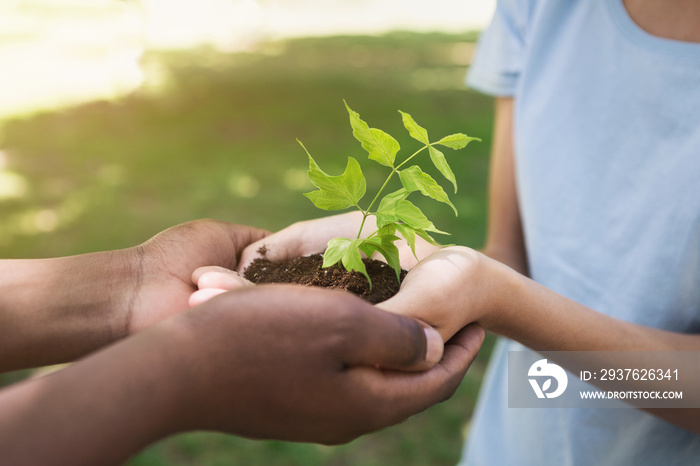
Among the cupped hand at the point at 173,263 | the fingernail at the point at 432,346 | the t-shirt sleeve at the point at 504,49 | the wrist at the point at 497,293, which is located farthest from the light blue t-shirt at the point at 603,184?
the cupped hand at the point at 173,263

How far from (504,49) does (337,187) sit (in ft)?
4.01

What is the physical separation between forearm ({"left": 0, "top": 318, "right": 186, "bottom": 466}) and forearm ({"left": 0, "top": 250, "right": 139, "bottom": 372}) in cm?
46

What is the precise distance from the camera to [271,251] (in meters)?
1.87

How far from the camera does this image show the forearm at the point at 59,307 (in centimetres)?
154

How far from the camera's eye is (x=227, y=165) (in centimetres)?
730

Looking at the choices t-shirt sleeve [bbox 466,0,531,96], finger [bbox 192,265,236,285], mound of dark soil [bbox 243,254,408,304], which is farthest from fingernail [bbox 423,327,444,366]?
t-shirt sleeve [bbox 466,0,531,96]

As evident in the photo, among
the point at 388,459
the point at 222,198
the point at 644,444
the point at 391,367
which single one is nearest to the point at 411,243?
the point at 391,367

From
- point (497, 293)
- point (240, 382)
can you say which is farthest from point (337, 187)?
point (240, 382)

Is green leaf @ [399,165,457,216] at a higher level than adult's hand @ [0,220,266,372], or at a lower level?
higher

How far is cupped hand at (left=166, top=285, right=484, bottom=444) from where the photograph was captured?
3.84 ft

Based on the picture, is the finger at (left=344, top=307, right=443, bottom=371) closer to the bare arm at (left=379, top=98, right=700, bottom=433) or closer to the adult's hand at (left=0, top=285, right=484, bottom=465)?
the adult's hand at (left=0, top=285, right=484, bottom=465)

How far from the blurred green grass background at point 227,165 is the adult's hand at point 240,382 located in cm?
245

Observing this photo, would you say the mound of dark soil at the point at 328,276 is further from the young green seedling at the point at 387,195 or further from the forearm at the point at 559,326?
the forearm at the point at 559,326

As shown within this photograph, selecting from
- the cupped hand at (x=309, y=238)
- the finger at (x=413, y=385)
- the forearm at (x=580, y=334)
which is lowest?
the forearm at (x=580, y=334)
